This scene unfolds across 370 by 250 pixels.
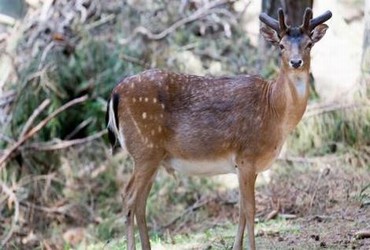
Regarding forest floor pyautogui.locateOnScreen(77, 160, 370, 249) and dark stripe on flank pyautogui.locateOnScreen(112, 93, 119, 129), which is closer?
dark stripe on flank pyautogui.locateOnScreen(112, 93, 119, 129)

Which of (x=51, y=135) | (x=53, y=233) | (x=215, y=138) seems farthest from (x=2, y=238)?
(x=215, y=138)

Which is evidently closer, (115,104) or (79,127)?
(115,104)

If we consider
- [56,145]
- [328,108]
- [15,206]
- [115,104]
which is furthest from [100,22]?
[115,104]

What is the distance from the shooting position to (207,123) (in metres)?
6.09

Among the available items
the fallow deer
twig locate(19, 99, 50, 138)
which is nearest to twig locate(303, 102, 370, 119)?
twig locate(19, 99, 50, 138)

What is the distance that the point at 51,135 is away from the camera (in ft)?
35.9

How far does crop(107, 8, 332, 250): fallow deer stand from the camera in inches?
229

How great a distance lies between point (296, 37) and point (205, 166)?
133 cm

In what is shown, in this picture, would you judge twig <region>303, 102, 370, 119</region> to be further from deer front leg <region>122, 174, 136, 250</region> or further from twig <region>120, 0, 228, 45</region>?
deer front leg <region>122, 174, 136, 250</region>

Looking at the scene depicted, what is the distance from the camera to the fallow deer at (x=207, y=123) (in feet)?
19.1

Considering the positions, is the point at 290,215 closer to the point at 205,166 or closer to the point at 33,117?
the point at 205,166

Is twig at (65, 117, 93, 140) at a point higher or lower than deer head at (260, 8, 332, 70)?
lower

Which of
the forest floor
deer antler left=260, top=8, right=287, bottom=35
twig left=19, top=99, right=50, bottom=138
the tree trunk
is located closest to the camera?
deer antler left=260, top=8, right=287, bottom=35

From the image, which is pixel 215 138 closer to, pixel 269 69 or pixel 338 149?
pixel 338 149
